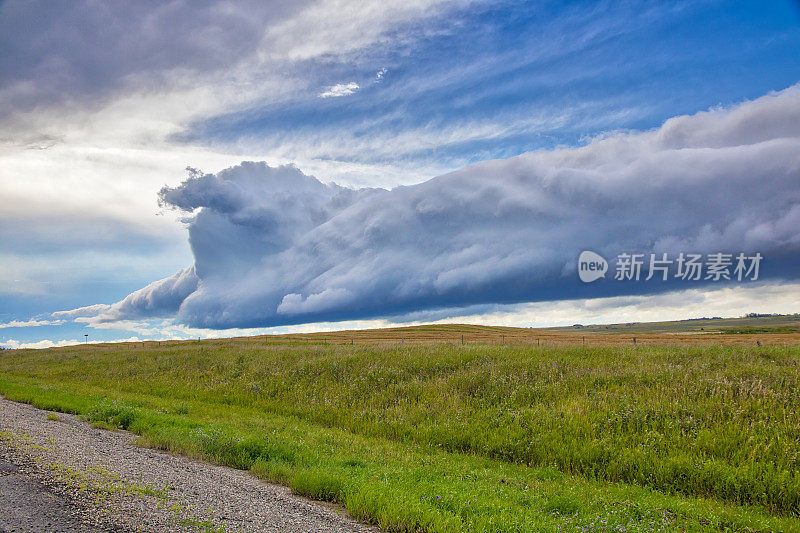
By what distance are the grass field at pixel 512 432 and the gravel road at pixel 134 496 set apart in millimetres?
1020

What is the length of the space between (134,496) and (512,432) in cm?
1213

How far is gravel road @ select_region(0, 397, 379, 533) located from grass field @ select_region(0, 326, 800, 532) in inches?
40.2

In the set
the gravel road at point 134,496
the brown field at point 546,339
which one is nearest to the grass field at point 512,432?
the gravel road at point 134,496

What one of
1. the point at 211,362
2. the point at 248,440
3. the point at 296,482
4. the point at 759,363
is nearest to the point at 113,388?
the point at 211,362

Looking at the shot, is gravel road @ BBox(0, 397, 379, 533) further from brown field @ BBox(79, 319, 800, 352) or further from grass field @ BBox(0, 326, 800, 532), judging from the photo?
brown field @ BBox(79, 319, 800, 352)

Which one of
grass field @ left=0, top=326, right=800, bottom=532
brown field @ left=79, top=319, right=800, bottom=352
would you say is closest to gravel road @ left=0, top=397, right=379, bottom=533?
A: grass field @ left=0, top=326, right=800, bottom=532

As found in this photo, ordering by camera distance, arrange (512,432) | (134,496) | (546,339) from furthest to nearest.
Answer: (546,339)
(512,432)
(134,496)

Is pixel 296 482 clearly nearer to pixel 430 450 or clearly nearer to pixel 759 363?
pixel 430 450

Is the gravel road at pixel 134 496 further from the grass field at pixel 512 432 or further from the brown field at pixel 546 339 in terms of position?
the brown field at pixel 546 339

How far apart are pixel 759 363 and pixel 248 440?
71.2 ft

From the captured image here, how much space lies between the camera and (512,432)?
16.8 m

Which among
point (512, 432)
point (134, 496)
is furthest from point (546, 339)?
point (134, 496)

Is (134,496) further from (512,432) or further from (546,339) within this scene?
(546,339)

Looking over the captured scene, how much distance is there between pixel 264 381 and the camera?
2819 centimetres
